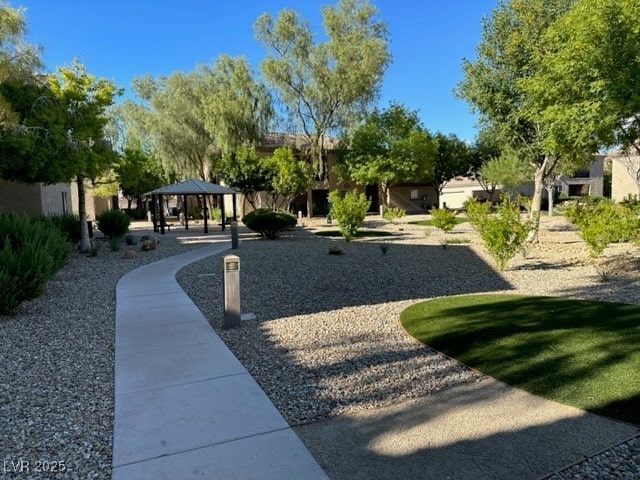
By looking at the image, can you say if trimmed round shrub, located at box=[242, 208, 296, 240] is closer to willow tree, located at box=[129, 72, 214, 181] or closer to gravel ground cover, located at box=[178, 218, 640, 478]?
gravel ground cover, located at box=[178, 218, 640, 478]

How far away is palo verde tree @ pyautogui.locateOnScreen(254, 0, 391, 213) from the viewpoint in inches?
1236

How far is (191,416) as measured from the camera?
3816 millimetres

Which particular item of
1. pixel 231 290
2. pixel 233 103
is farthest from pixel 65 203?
pixel 231 290

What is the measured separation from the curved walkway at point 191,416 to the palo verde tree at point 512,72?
1160 cm

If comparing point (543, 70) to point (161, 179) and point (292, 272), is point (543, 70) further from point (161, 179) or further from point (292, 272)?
point (161, 179)

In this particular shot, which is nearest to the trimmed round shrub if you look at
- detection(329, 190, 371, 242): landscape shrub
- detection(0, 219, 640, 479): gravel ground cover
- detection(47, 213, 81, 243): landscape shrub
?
detection(329, 190, 371, 242): landscape shrub

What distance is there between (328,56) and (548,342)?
29983mm

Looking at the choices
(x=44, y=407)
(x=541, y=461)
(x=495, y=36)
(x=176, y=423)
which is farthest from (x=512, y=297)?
(x=495, y=36)

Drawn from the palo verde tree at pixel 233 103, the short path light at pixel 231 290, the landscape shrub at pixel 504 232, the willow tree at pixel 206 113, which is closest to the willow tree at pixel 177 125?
the willow tree at pixel 206 113

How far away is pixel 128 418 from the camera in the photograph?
382 centimetres

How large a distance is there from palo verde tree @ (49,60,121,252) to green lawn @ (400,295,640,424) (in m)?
11.9

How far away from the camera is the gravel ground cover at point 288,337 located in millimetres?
3652

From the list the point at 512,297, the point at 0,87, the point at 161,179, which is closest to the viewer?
the point at 512,297

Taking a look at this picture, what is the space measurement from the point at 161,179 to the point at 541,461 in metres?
39.9
